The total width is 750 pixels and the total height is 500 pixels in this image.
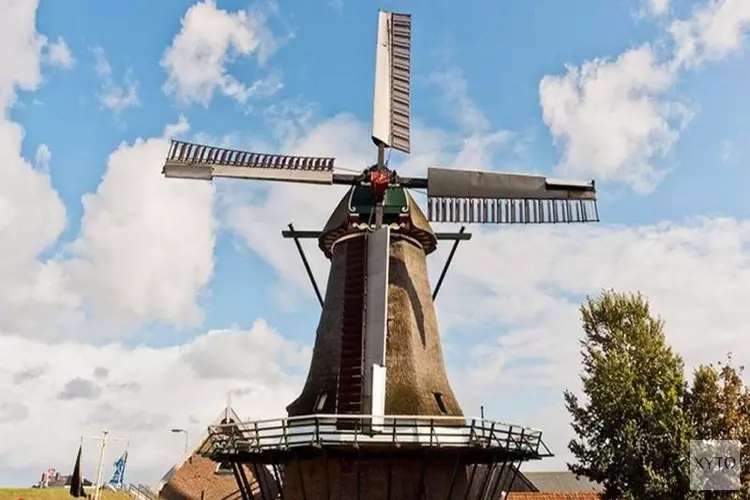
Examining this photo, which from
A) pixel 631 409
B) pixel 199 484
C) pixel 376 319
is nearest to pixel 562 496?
pixel 631 409

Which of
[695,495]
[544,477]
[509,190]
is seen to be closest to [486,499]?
[695,495]

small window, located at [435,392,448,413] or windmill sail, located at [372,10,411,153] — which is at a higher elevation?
windmill sail, located at [372,10,411,153]

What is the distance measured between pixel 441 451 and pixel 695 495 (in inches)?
273

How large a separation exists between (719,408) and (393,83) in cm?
1211

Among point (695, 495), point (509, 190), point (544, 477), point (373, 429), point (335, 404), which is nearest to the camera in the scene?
Result: point (373, 429)

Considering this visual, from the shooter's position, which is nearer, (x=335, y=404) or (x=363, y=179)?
(x=335, y=404)

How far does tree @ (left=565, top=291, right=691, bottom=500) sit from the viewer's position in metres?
18.0

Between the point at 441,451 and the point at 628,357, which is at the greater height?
the point at 628,357

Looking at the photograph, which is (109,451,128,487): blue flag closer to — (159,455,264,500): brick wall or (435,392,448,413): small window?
(159,455,264,500): brick wall

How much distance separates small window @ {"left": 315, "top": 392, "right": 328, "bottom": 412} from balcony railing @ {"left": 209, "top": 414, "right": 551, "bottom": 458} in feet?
2.37

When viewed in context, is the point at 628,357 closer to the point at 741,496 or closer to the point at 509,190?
the point at 741,496

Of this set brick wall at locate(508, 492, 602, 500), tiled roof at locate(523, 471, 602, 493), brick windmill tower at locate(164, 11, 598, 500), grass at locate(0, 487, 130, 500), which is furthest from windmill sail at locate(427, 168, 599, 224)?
tiled roof at locate(523, 471, 602, 493)

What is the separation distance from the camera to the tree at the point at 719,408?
61.0ft

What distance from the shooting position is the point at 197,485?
30234mm
